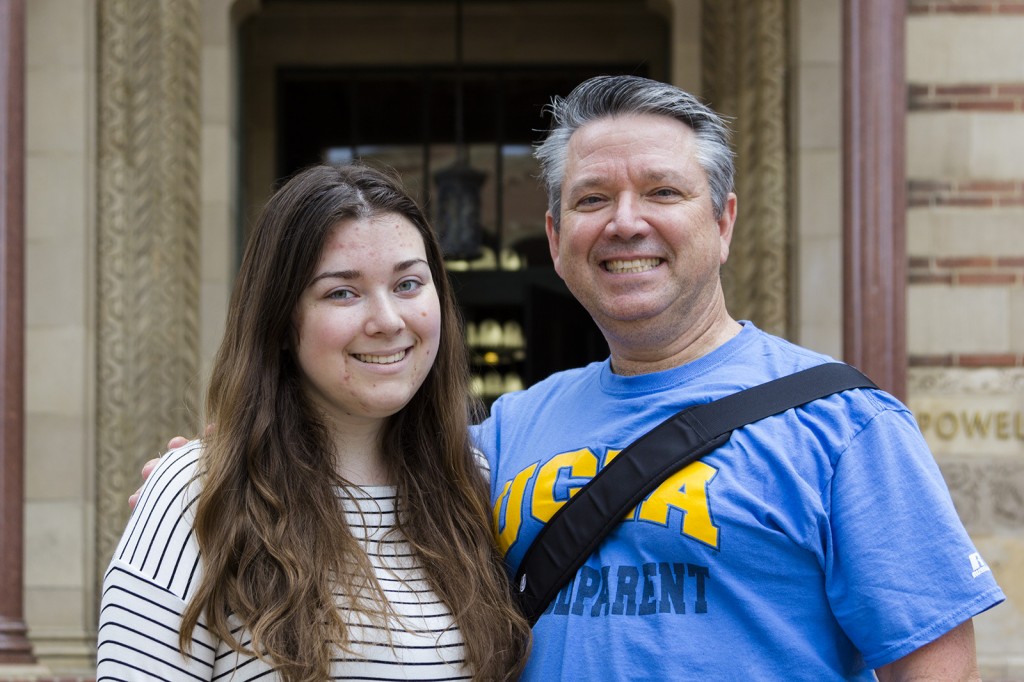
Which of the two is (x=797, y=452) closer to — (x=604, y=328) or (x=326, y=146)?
(x=604, y=328)

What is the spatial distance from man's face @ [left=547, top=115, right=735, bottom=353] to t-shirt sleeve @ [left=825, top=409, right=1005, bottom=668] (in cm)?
52

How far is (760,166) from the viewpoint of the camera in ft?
24.9

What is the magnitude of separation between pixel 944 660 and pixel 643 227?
3.44 feet

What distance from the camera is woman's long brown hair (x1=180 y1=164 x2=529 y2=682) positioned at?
2.28 meters

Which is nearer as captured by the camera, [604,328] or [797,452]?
[797,452]

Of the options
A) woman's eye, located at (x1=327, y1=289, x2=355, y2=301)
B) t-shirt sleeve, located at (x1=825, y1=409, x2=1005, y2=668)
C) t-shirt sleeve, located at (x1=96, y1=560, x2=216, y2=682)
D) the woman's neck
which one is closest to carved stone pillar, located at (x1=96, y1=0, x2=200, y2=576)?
the woman's neck

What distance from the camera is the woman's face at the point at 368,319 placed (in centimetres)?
245

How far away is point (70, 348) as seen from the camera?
730 centimetres

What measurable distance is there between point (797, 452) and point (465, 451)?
803 millimetres

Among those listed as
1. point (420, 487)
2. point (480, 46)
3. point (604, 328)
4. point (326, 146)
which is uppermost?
point (480, 46)

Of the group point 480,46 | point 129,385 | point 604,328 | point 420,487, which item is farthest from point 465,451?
point 480,46

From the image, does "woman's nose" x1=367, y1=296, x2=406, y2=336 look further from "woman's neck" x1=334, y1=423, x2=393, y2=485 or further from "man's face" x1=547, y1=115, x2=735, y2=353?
"man's face" x1=547, y1=115, x2=735, y2=353

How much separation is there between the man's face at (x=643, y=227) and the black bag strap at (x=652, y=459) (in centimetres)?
26

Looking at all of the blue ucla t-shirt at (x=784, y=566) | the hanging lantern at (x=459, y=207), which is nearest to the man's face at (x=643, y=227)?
the blue ucla t-shirt at (x=784, y=566)
